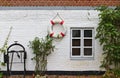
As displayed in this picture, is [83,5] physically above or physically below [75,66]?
above

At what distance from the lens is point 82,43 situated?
12.8m

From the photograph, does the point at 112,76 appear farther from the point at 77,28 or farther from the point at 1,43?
the point at 1,43

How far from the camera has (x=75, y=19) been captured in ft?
41.4

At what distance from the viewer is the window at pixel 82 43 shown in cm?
1275

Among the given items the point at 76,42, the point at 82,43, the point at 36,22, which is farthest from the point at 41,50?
the point at 82,43

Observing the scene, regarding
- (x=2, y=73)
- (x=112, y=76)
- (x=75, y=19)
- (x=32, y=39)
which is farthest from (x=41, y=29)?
(x=112, y=76)

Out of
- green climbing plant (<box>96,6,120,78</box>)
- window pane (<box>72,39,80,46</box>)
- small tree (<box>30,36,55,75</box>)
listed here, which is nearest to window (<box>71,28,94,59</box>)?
window pane (<box>72,39,80,46</box>)

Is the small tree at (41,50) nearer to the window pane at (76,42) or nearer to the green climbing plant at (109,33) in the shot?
the window pane at (76,42)

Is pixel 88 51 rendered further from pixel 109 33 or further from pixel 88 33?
pixel 109 33

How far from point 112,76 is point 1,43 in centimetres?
406

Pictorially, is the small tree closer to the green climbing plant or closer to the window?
the window

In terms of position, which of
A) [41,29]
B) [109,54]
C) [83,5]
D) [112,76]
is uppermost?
[83,5]

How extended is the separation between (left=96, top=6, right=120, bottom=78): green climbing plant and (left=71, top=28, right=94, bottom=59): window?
1.45ft

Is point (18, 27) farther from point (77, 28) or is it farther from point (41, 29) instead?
point (77, 28)
